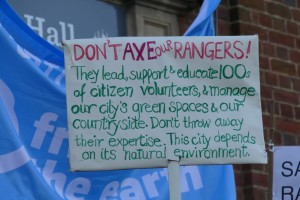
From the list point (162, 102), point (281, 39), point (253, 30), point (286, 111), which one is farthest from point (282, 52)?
point (162, 102)

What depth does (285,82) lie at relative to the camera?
29.6 ft

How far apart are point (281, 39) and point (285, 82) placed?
37 cm

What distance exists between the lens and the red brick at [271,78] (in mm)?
8836

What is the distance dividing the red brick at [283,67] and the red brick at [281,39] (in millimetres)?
168

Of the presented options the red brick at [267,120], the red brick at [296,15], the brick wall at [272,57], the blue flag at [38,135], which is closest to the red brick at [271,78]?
the brick wall at [272,57]

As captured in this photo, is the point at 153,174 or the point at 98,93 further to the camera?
the point at 153,174

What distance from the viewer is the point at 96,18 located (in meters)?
8.05

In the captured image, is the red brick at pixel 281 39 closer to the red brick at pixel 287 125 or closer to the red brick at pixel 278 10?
the red brick at pixel 278 10

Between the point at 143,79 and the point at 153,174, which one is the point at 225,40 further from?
the point at 153,174

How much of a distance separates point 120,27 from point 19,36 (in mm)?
1598

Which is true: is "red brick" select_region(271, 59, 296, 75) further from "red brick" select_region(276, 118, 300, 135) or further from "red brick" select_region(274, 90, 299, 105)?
"red brick" select_region(276, 118, 300, 135)

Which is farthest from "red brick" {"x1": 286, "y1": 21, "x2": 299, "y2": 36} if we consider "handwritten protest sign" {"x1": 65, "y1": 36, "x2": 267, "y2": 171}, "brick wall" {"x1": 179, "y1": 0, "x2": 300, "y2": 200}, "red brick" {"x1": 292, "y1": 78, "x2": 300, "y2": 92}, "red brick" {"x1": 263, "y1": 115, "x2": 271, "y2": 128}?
"handwritten protest sign" {"x1": 65, "y1": 36, "x2": 267, "y2": 171}

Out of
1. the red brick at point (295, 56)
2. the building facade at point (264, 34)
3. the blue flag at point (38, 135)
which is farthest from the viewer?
the red brick at point (295, 56)

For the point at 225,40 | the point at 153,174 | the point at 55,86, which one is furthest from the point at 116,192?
the point at 225,40
